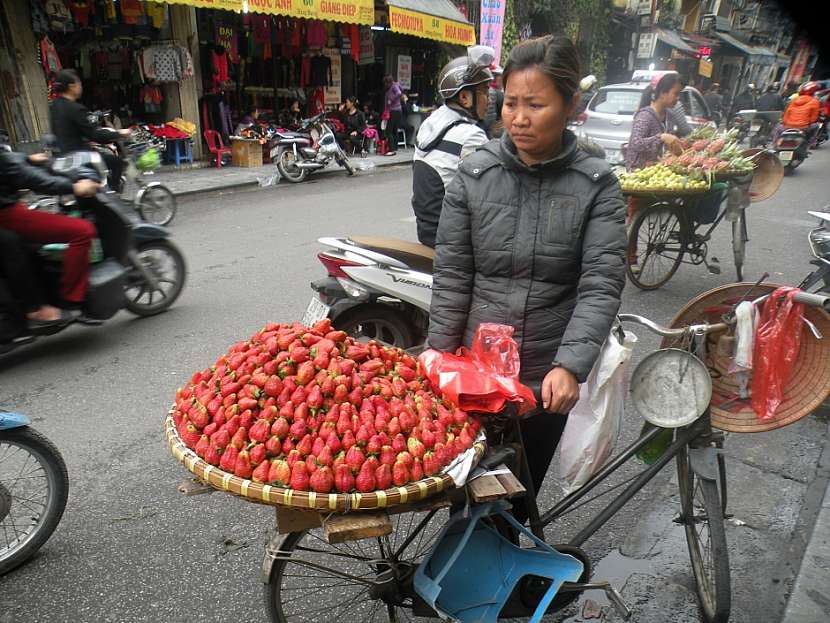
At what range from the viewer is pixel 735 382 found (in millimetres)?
1990

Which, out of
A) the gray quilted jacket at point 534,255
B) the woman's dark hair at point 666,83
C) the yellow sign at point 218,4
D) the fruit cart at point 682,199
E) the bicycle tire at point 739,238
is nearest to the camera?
the gray quilted jacket at point 534,255

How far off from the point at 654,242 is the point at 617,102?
7407mm

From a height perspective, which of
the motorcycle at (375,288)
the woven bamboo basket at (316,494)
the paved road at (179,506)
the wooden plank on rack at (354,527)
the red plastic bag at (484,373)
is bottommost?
the paved road at (179,506)

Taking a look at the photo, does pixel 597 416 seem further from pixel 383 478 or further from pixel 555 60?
pixel 555 60

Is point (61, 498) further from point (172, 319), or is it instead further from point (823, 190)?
point (823, 190)

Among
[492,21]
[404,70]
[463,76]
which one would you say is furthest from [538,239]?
[404,70]

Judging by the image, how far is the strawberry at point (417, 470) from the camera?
141 centimetres

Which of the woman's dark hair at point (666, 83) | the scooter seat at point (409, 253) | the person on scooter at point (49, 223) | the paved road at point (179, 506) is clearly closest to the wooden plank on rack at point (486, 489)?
the paved road at point (179, 506)

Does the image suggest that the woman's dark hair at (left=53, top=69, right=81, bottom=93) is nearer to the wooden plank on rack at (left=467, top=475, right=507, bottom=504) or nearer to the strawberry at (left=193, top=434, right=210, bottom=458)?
the strawberry at (left=193, top=434, right=210, bottom=458)

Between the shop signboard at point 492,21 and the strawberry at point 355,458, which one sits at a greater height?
the shop signboard at point 492,21

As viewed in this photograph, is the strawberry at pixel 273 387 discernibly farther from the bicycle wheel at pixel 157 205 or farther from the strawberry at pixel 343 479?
the bicycle wheel at pixel 157 205

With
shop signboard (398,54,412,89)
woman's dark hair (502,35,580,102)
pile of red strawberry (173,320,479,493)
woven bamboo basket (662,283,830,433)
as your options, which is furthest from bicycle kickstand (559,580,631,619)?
shop signboard (398,54,412,89)

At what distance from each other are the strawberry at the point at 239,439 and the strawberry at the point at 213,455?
40 millimetres

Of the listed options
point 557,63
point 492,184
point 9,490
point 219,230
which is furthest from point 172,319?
point 557,63
